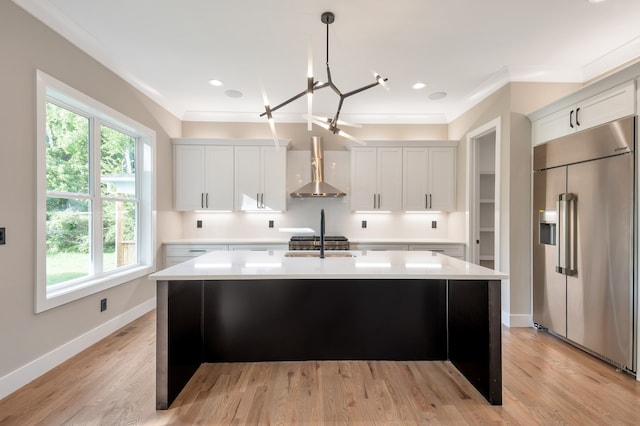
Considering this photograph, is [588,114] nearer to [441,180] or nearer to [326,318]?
[441,180]

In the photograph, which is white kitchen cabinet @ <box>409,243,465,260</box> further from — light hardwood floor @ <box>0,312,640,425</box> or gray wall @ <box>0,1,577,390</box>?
light hardwood floor @ <box>0,312,640,425</box>

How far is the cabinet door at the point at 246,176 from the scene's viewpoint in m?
4.47

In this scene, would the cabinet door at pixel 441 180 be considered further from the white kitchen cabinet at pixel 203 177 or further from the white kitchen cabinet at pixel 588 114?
the white kitchen cabinet at pixel 203 177

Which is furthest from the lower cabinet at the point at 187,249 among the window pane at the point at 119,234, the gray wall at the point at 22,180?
the gray wall at the point at 22,180

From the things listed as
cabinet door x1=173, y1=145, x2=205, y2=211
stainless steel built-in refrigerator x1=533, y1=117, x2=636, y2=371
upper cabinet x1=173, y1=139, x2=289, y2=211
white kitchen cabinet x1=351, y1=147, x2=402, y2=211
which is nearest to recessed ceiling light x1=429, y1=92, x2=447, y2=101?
white kitchen cabinet x1=351, y1=147, x2=402, y2=211

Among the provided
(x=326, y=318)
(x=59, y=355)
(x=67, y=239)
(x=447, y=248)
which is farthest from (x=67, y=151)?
(x=447, y=248)

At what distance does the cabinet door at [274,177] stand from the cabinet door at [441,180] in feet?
7.13

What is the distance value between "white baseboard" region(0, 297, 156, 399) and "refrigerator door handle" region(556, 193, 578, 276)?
435 cm

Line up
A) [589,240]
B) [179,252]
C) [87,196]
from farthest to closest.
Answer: [179,252]
[87,196]
[589,240]

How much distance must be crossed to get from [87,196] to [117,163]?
67 centimetres

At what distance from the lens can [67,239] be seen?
105 inches

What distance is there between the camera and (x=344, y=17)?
2.35 meters

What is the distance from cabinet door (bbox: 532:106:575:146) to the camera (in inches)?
110

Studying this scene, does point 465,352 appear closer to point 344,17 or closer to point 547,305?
point 547,305
